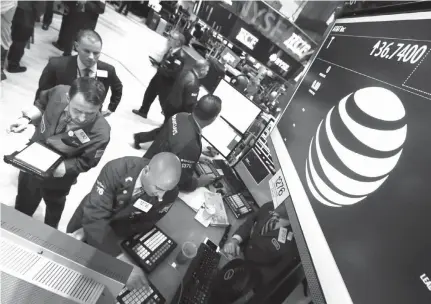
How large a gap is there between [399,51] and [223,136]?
2.24 metres

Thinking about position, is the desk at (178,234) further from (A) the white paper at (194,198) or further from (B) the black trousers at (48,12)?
(B) the black trousers at (48,12)

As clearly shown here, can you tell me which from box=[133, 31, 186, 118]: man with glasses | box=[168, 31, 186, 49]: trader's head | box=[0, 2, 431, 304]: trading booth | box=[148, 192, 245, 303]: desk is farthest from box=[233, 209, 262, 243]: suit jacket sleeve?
box=[168, 31, 186, 49]: trader's head

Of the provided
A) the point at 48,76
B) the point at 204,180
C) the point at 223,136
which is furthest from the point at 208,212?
the point at 48,76

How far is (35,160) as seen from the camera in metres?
1.31

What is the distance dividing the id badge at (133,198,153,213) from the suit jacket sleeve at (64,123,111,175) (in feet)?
1.60

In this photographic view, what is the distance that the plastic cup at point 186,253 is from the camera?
1651 mm

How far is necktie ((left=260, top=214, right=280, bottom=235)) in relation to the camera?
6.20 feet

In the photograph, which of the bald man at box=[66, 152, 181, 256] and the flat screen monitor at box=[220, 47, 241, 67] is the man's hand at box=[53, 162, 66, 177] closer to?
the bald man at box=[66, 152, 181, 256]

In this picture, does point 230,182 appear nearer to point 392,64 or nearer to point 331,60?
point 331,60

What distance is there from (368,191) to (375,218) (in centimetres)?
8

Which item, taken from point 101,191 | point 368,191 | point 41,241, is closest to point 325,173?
point 368,191

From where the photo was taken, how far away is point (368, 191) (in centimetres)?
71

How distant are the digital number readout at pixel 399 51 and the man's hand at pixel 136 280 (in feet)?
4.78

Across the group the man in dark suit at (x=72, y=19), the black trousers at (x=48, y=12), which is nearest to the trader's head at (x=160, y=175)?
the man in dark suit at (x=72, y=19)
